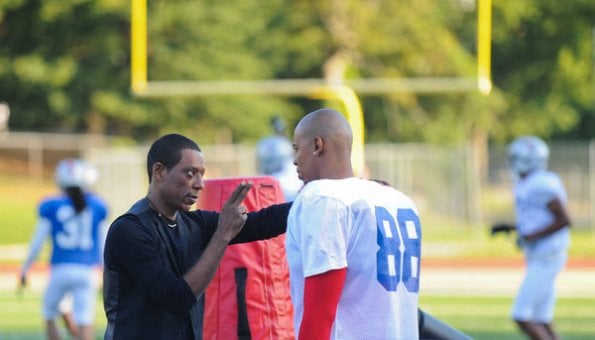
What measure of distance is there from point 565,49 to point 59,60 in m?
15.6

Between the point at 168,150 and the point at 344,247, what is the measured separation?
753 mm

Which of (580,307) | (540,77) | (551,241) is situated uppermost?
(540,77)

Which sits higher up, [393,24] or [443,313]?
[393,24]

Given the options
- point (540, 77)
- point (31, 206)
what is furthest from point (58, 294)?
point (540, 77)

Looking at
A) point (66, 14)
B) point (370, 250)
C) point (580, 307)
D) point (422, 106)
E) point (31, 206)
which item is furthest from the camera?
point (422, 106)

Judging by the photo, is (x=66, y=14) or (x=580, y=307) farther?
(x=66, y=14)

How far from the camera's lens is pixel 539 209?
408 inches

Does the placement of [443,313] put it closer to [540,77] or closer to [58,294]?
[58,294]

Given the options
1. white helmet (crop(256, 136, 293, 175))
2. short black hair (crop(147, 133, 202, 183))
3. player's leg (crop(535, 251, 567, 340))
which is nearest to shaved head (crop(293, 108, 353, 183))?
short black hair (crop(147, 133, 202, 183))

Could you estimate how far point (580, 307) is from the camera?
15648 millimetres

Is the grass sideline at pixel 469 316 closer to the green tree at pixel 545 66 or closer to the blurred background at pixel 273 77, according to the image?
the blurred background at pixel 273 77

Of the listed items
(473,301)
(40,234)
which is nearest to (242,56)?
(473,301)

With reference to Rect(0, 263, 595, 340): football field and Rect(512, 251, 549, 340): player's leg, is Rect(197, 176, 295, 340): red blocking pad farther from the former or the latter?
Rect(0, 263, 595, 340): football field

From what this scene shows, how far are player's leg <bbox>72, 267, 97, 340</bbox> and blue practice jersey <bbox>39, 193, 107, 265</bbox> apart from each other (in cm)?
11
